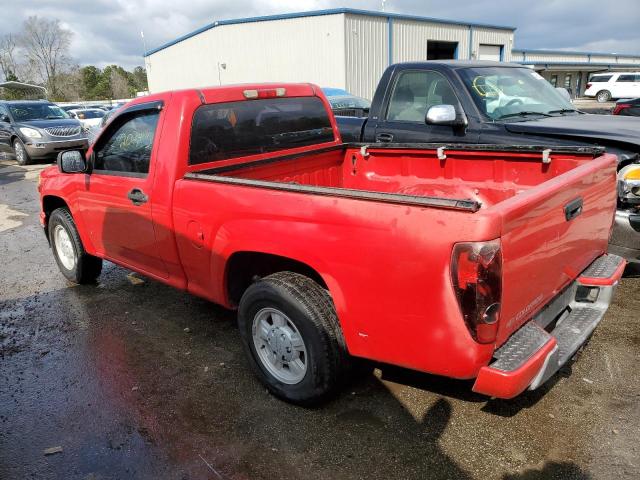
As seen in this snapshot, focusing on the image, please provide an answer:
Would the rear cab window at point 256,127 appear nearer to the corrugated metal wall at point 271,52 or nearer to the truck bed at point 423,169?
the truck bed at point 423,169

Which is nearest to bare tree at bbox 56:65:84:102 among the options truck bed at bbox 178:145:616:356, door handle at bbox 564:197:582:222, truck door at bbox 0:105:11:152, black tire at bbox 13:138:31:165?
truck door at bbox 0:105:11:152

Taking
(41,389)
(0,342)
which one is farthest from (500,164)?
(0,342)

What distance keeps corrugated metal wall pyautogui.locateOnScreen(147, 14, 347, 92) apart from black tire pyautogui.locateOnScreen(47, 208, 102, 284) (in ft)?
62.5

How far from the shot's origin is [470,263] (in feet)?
6.70

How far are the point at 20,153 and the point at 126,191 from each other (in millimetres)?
13448

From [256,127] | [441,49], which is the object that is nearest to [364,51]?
[441,49]

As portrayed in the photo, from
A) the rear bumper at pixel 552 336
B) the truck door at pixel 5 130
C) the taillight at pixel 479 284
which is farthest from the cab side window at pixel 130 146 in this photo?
the truck door at pixel 5 130

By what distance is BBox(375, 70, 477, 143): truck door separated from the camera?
17.1 ft

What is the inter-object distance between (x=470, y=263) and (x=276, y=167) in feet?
7.43

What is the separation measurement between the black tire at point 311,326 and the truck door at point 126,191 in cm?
120

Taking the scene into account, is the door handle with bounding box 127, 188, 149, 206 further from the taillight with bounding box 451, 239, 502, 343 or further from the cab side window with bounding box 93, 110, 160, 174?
the taillight with bounding box 451, 239, 502, 343

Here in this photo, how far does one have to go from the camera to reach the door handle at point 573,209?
2490 millimetres

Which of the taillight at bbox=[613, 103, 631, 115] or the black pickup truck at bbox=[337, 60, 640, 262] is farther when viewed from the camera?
the taillight at bbox=[613, 103, 631, 115]

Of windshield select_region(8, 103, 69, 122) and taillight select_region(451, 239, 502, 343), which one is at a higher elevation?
windshield select_region(8, 103, 69, 122)
